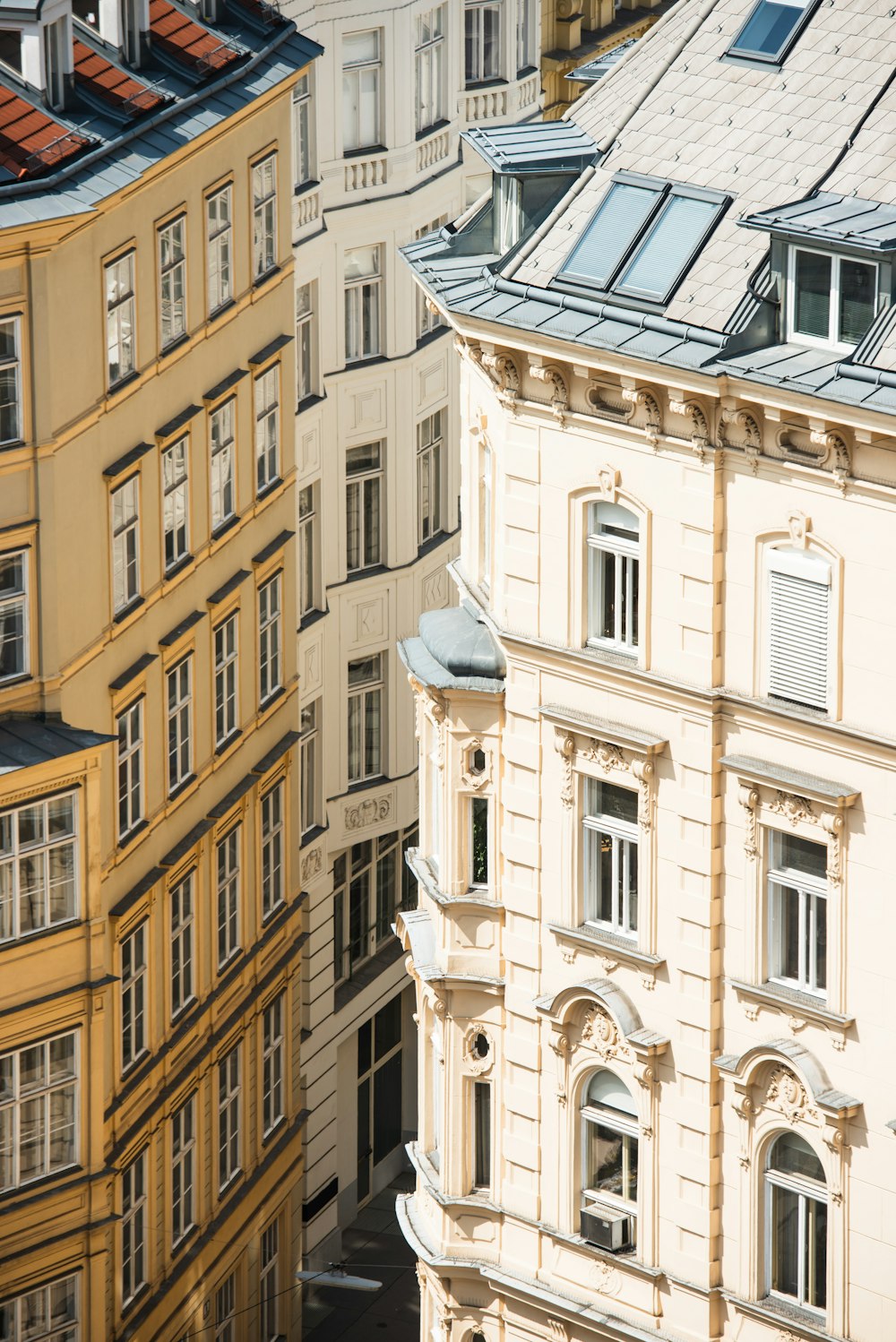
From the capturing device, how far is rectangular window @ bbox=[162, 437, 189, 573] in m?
55.3

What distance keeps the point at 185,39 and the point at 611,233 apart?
40.6ft

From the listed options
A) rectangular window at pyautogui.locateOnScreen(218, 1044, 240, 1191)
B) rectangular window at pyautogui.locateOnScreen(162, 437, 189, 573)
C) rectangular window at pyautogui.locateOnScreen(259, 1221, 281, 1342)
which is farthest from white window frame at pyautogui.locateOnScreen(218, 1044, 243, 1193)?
rectangular window at pyautogui.locateOnScreen(162, 437, 189, 573)

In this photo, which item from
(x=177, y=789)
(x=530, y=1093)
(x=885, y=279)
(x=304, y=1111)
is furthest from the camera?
(x=304, y=1111)

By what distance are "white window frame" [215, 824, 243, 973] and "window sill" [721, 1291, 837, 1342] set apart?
14.7m

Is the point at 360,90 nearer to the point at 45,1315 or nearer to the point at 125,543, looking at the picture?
the point at 125,543

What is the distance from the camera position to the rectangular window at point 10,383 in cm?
4966

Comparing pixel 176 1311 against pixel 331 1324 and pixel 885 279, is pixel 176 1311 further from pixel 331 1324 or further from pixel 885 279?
pixel 885 279

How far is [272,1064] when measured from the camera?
208ft

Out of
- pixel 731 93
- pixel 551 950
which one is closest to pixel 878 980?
pixel 551 950

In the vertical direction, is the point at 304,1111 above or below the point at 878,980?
below

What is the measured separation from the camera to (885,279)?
42688mm

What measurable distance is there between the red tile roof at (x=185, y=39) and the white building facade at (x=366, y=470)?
17.9 feet

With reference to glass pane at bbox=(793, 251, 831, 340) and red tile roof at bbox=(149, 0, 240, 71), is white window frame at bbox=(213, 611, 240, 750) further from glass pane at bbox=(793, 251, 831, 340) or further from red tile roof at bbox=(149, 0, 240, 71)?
glass pane at bbox=(793, 251, 831, 340)

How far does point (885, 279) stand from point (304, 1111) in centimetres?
2799
